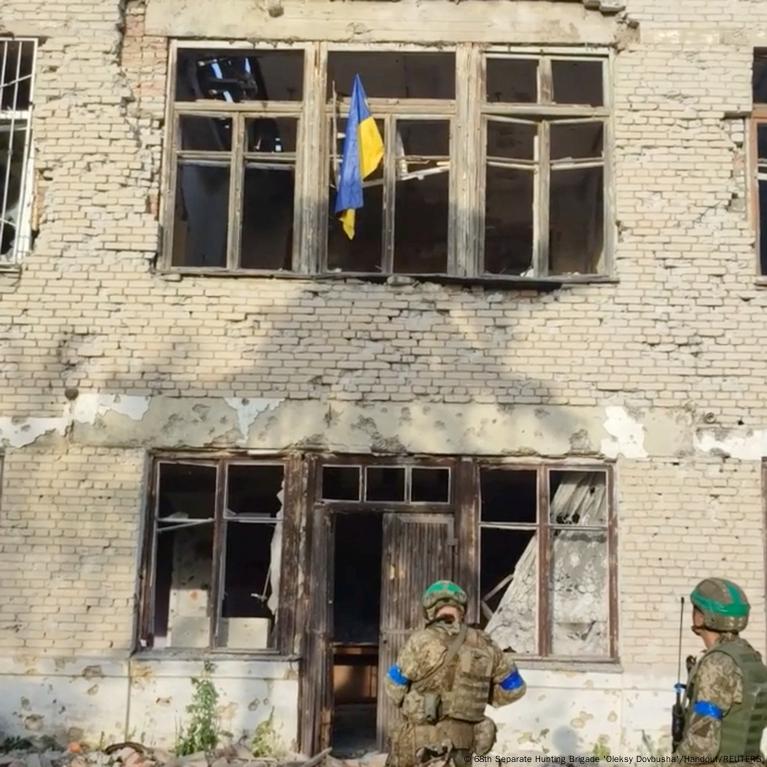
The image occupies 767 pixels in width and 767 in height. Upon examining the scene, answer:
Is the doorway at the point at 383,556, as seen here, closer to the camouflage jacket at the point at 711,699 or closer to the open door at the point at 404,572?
the open door at the point at 404,572

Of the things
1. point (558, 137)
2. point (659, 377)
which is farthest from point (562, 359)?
point (558, 137)

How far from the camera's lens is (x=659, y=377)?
8.73 m

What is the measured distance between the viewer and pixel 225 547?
8719mm

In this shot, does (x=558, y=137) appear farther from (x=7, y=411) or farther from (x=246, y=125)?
(x=7, y=411)

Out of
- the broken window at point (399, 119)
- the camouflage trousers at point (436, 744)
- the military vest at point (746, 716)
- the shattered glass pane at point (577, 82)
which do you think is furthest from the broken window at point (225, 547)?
the military vest at point (746, 716)

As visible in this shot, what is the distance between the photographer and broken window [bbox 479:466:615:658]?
8578 millimetres

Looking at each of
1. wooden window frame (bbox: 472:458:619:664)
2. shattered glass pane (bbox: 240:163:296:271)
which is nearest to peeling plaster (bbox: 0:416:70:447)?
shattered glass pane (bbox: 240:163:296:271)

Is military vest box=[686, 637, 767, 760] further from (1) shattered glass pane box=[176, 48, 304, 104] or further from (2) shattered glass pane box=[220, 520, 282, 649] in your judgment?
(1) shattered glass pane box=[176, 48, 304, 104]

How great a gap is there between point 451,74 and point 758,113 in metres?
2.72

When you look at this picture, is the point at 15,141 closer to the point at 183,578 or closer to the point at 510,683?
the point at 183,578

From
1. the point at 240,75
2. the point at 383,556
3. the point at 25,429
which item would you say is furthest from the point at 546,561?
Result: the point at 240,75

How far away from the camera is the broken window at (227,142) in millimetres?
9297

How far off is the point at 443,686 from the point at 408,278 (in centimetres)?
427

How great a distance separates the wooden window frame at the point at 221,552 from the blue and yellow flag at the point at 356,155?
217 centimetres
